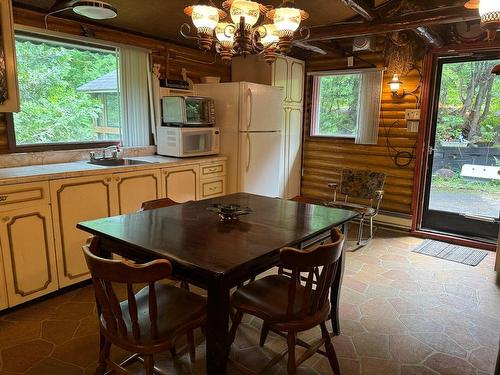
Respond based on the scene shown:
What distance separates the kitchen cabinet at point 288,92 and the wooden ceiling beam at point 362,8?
143 cm

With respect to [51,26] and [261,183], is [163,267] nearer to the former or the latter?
[51,26]

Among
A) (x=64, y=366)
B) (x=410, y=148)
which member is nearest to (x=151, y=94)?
(x=64, y=366)

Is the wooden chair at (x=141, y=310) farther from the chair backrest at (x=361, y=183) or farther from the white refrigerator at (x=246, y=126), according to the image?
the chair backrest at (x=361, y=183)

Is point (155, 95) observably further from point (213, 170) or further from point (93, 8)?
point (93, 8)

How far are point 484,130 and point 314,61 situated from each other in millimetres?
2322

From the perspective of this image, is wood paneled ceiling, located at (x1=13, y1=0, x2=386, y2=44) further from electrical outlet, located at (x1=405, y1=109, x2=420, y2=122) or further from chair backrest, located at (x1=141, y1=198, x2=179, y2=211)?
chair backrest, located at (x1=141, y1=198, x2=179, y2=211)

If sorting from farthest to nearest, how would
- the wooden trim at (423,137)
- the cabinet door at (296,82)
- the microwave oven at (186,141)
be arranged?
the cabinet door at (296,82) < the wooden trim at (423,137) < the microwave oven at (186,141)

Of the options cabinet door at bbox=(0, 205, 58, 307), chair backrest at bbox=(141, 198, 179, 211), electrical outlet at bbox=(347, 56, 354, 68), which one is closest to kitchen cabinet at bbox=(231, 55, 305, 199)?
electrical outlet at bbox=(347, 56, 354, 68)

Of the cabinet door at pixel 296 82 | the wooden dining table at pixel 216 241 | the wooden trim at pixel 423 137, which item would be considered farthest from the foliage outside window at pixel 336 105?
the wooden dining table at pixel 216 241

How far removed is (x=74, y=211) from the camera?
2805mm

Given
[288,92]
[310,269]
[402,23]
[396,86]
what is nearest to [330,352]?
[310,269]

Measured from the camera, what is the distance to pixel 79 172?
9.13 ft

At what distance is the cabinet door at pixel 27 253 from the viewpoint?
247 cm

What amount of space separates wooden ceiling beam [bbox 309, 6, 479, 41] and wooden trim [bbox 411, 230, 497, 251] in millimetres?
2409
